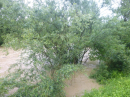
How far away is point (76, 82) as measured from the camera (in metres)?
6.07

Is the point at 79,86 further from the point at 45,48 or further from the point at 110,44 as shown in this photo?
the point at 45,48

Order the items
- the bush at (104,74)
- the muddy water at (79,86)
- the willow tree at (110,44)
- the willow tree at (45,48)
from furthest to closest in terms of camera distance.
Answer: the bush at (104,74)
the willow tree at (110,44)
the muddy water at (79,86)
the willow tree at (45,48)

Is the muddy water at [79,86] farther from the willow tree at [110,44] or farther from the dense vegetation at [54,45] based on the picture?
the willow tree at [110,44]

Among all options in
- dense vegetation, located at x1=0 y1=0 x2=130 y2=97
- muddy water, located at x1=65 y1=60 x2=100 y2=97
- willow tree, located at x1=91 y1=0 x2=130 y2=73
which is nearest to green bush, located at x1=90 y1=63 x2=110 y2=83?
dense vegetation, located at x1=0 y1=0 x2=130 y2=97

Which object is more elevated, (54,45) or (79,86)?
(54,45)

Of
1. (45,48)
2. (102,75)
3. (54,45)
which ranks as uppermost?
(54,45)

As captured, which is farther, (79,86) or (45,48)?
(79,86)

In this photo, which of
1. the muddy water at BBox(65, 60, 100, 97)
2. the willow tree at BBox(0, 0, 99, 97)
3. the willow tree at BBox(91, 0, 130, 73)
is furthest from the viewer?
the willow tree at BBox(91, 0, 130, 73)

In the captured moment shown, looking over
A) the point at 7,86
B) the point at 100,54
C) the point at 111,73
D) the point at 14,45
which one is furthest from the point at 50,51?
the point at 111,73

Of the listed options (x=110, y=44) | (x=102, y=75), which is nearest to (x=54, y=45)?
(x=110, y=44)

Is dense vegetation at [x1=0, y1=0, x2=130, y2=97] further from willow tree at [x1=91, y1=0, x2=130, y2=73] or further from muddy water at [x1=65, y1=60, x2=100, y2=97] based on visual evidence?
muddy water at [x1=65, y1=60, x2=100, y2=97]

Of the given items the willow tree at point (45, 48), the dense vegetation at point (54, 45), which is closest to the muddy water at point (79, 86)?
the dense vegetation at point (54, 45)

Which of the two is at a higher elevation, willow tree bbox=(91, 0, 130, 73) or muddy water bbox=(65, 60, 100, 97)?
willow tree bbox=(91, 0, 130, 73)

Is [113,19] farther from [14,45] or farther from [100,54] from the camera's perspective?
[14,45]
